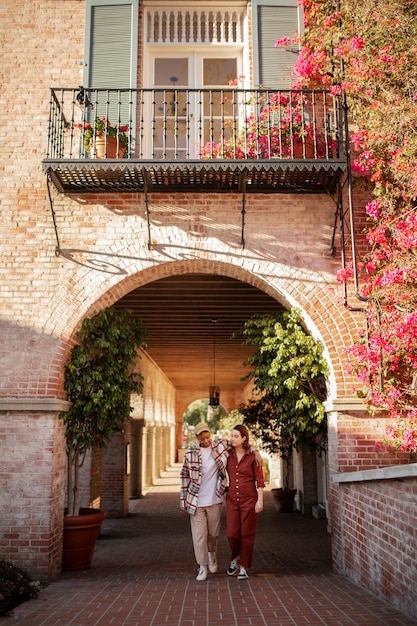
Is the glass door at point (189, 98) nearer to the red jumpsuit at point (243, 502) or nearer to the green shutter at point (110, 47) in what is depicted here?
the green shutter at point (110, 47)

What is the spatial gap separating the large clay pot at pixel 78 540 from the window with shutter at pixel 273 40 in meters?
6.57

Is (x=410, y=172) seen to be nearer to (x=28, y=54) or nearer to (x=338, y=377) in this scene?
(x=338, y=377)

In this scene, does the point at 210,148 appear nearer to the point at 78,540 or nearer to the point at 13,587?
the point at 78,540

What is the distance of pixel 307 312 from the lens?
7672 mm

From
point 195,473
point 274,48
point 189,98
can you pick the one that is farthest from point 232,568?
point 274,48

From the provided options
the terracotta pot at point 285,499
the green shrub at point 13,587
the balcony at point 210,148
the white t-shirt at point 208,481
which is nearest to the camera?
the green shrub at point 13,587

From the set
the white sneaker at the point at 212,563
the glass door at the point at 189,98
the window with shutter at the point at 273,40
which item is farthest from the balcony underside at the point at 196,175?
the white sneaker at the point at 212,563

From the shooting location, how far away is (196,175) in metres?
7.66

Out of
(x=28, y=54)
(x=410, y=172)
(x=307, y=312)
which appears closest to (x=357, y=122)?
(x=410, y=172)

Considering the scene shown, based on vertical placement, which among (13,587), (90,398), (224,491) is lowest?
(13,587)

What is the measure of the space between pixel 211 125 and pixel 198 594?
5556mm

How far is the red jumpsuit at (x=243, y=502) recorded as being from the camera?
6.43 m

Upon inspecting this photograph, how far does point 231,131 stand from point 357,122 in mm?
2019

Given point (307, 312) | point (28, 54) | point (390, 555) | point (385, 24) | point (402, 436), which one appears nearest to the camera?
point (390, 555)
